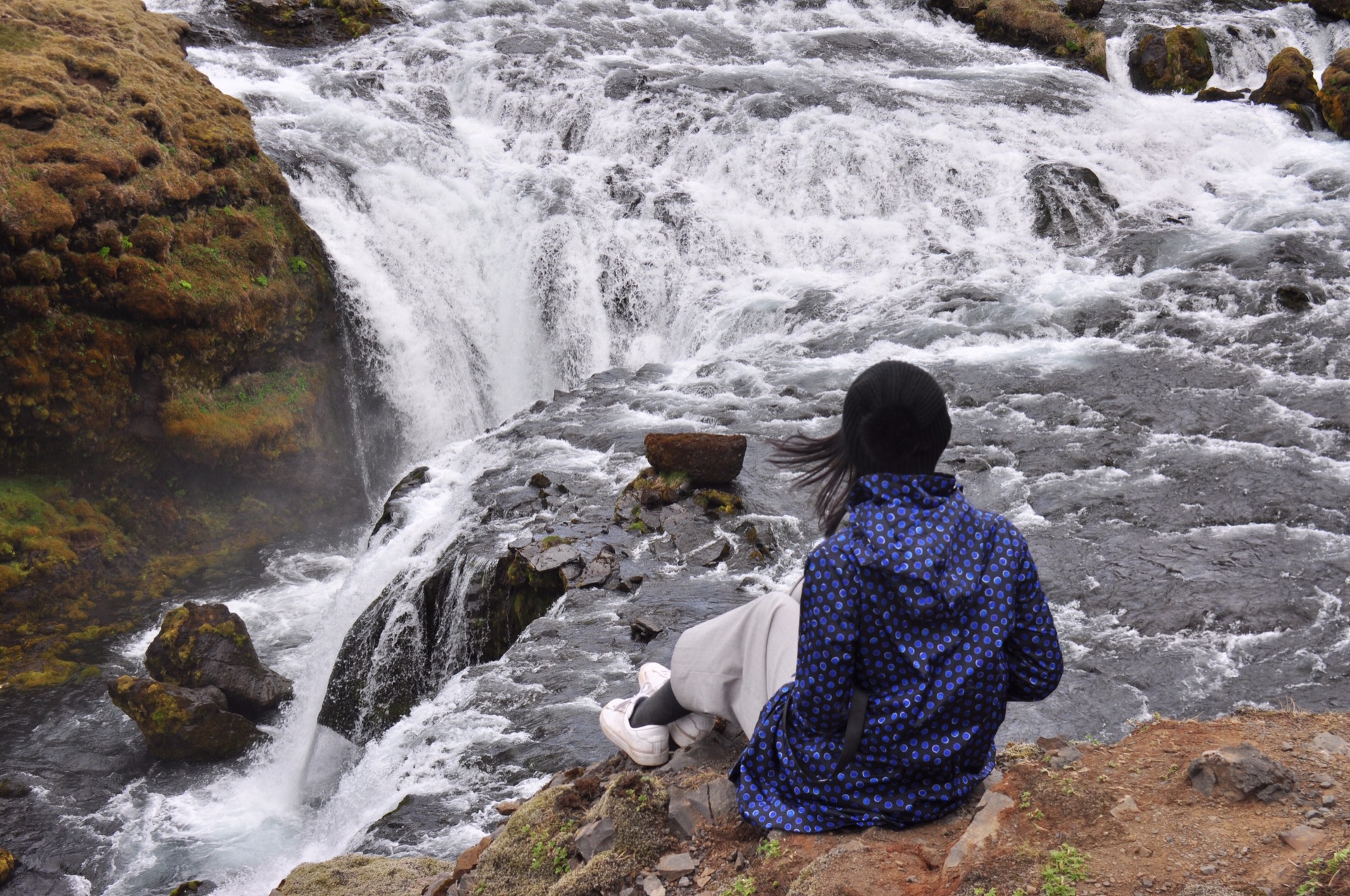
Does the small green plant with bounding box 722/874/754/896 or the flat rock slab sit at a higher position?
the flat rock slab

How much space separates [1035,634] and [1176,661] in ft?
13.9

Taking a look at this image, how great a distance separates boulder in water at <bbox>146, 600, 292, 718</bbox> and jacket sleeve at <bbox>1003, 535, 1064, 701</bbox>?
8563 mm

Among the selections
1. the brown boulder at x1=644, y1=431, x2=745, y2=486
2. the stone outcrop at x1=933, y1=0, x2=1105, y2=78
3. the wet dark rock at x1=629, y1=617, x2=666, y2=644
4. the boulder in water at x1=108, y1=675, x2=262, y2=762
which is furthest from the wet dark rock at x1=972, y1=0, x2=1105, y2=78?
the boulder in water at x1=108, y1=675, x2=262, y2=762

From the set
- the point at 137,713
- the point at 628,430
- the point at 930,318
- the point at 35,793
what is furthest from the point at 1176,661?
the point at 35,793

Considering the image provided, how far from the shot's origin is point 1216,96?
18.8 meters

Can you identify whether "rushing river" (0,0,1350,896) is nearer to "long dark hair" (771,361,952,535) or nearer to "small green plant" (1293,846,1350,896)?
"small green plant" (1293,846,1350,896)

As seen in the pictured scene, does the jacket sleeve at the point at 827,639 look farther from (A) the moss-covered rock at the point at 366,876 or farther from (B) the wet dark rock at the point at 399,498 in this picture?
(B) the wet dark rock at the point at 399,498

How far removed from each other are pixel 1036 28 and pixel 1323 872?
2214 cm

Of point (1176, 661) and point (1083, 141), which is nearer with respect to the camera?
point (1176, 661)

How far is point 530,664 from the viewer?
7.56m

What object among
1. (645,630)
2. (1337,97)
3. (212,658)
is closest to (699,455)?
(645,630)

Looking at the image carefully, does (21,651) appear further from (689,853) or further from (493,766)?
(689,853)

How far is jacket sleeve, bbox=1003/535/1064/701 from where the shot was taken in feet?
10.9

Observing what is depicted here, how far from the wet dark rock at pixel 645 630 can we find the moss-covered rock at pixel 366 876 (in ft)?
7.73
